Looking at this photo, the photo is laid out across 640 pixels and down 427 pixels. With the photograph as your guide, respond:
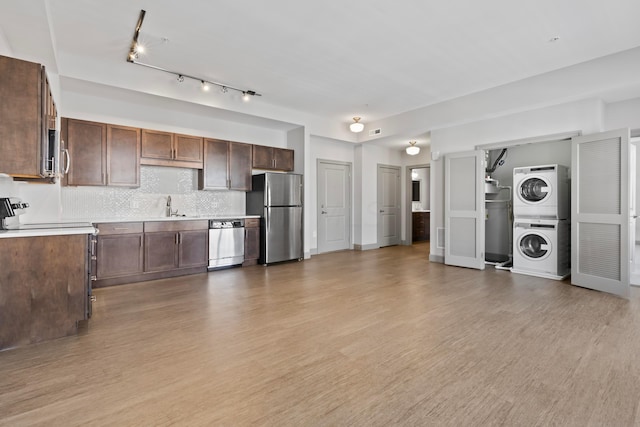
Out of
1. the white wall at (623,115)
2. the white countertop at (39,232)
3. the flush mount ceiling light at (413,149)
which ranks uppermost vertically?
the flush mount ceiling light at (413,149)

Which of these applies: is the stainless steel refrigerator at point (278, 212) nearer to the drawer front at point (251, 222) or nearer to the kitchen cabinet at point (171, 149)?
the drawer front at point (251, 222)

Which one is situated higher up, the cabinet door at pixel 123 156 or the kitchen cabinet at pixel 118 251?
the cabinet door at pixel 123 156

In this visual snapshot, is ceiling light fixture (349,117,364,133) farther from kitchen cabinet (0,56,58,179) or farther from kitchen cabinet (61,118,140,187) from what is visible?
kitchen cabinet (0,56,58,179)

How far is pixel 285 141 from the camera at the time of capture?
6.95 meters

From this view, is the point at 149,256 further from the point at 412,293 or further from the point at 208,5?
the point at 412,293

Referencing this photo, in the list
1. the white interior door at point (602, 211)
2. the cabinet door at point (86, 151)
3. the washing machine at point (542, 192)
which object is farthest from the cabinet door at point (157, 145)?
the white interior door at point (602, 211)

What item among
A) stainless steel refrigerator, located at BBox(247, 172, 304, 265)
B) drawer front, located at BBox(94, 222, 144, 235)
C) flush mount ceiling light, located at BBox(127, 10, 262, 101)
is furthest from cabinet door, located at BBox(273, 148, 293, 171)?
drawer front, located at BBox(94, 222, 144, 235)

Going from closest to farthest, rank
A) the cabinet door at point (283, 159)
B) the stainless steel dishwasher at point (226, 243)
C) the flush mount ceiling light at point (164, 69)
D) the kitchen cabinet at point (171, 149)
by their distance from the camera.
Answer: the flush mount ceiling light at point (164, 69) < the kitchen cabinet at point (171, 149) < the stainless steel dishwasher at point (226, 243) < the cabinet door at point (283, 159)

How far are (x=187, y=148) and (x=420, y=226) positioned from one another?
274 inches

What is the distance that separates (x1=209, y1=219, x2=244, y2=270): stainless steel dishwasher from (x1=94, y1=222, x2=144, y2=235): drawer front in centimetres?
107

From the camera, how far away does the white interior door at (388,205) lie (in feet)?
27.3

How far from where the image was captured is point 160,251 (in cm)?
477

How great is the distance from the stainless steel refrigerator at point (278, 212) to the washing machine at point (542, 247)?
3.82 meters

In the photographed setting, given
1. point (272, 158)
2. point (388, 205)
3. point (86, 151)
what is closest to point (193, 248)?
point (86, 151)
